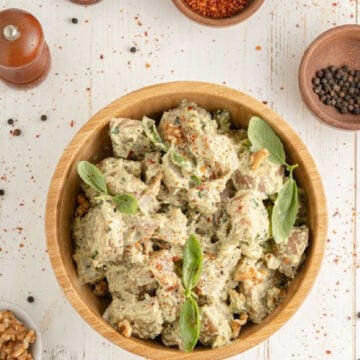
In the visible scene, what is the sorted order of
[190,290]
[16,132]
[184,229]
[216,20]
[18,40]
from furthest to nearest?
[16,132]
[216,20]
[18,40]
[184,229]
[190,290]

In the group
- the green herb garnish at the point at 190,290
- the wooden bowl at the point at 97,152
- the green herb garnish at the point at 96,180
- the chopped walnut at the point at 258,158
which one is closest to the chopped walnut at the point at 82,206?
the wooden bowl at the point at 97,152

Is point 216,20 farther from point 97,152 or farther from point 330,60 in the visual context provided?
point 97,152

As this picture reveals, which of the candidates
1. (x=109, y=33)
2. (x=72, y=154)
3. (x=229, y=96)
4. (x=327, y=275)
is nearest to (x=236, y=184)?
(x=229, y=96)

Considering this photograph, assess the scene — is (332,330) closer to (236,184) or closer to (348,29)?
(236,184)

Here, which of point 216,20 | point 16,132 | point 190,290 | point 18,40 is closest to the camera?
point 190,290

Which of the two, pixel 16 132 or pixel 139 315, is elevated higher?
pixel 16 132

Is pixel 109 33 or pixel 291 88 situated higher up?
pixel 109 33

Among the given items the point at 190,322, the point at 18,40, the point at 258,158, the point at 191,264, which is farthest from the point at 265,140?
the point at 18,40
